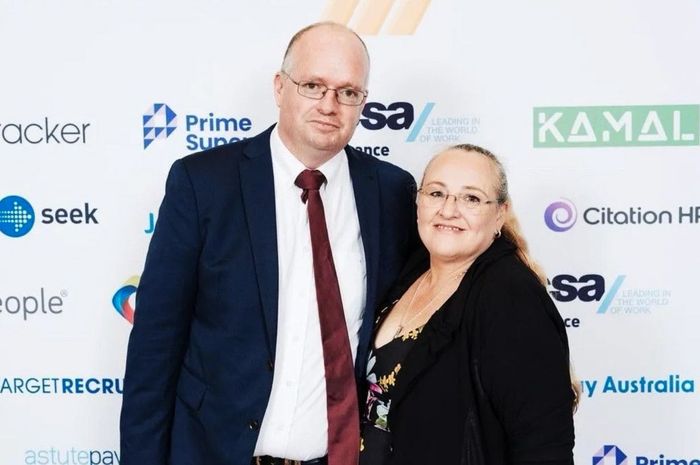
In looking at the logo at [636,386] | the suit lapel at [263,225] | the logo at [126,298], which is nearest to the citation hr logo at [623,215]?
the logo at [636,386]

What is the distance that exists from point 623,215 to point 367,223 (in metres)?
1.10

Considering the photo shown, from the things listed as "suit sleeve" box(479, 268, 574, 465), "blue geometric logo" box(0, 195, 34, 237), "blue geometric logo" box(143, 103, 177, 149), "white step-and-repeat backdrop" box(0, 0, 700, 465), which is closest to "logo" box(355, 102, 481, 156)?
"white step-and-repeat backdrop" box(0, 0, 700, 465)

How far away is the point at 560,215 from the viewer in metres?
2.44

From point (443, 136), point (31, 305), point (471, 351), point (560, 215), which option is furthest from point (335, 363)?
point (31, 305)

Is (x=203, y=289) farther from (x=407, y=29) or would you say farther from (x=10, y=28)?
(x=10, y=28)

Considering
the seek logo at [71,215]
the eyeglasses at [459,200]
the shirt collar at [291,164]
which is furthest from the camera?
the seek logo at [71,215]

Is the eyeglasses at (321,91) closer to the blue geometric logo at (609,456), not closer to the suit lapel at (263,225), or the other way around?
the suit lapel at (263,225)

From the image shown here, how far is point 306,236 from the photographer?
172 cm

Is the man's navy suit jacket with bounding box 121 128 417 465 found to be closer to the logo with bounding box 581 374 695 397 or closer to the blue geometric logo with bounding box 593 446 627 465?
the logo with bounding box 581 374 695 397

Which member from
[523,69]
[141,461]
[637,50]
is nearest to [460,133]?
[523,69]

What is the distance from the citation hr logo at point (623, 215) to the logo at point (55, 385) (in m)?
1.69

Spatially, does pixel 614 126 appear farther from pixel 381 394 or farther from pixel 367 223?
pixel 381 394

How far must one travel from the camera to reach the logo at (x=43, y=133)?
2.45m

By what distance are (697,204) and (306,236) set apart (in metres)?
1.47
